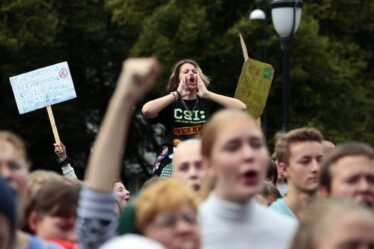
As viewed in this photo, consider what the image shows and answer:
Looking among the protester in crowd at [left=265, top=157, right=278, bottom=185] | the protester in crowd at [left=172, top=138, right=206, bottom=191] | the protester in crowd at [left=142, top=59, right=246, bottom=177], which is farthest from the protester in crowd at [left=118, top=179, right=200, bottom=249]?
the protester in crowd at [left=142, top=59, right=246, bottom=177]

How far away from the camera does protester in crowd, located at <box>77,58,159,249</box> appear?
13.4 ft

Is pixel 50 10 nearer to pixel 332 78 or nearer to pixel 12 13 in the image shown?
pixel 12 13

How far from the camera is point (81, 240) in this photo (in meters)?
4.20

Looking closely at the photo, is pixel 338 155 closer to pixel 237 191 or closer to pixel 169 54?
pixel 237 191

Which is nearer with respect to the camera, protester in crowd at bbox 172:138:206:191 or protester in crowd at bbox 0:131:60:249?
protester in crowd at bbox 0:131:60:249

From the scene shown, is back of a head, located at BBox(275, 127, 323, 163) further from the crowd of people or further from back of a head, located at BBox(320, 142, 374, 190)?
back of a head, located at BBox(320, 142, 374, 190)

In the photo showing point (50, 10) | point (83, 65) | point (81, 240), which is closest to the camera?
point (81, 240)

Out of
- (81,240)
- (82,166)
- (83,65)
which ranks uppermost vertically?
(81,240)

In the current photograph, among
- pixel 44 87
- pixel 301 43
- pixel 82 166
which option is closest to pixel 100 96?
pixel 82 166

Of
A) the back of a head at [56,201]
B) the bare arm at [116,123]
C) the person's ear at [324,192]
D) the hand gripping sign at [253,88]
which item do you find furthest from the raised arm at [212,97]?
the bare arm at [116,123]

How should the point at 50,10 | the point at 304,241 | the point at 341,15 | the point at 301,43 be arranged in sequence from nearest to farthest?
the point at 304,241 < the point at 301,43 < the point at 341,15 < the point at 50,10

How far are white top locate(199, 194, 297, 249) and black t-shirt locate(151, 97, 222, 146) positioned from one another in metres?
3.91

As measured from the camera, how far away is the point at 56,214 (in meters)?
5.06

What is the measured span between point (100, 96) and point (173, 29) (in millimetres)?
6180
